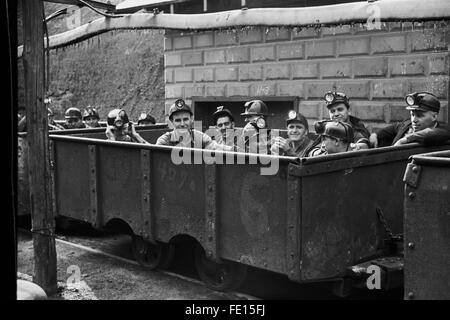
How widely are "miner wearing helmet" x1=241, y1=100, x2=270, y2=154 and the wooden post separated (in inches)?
87.0

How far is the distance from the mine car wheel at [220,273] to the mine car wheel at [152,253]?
53 cm

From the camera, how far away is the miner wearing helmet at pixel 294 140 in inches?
243

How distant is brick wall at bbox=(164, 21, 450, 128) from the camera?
744 centimetres

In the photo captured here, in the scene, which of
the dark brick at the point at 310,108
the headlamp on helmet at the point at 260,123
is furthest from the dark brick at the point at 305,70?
the headlamp on helmet at the point at 260,123

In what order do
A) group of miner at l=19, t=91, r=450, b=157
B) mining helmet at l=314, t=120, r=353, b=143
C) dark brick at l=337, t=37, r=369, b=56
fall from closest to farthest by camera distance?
mining helmet at l=314, t=120, r=353, b=143 → group of miner at l=19, t=91, r=450, b=157 → dark brick at l=337, t=37, r=369, b=56

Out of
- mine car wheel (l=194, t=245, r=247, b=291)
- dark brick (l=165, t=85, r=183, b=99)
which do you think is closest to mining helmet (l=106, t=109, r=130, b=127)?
mine car wheel (l=194, t=245, r=247, b=291)

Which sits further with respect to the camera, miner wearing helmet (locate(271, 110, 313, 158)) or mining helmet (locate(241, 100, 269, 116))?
mining helmet (locate(241, 100, 269, 116))

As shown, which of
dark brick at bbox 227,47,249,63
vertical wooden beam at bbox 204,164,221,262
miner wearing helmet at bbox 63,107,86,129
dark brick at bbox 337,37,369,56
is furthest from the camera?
miner wearing helmet at bbox 63,107,86,129

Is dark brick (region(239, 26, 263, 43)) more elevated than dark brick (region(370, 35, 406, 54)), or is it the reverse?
dark brick (region(239, 26, 263, 43))

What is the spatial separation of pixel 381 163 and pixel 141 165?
2.50 meters

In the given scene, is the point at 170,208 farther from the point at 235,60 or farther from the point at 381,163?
the point at 235,60

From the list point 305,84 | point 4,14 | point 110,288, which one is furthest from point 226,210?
point 305,84

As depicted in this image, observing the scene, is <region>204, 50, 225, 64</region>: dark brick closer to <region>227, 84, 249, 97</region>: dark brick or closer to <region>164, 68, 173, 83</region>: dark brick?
<region>227, 84, 249, 97</region>: dark brick

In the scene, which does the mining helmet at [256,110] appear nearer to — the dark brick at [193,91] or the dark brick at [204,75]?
the dark brick at [204,75]
